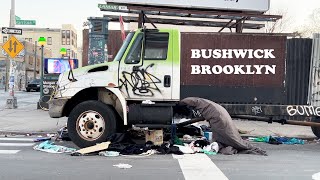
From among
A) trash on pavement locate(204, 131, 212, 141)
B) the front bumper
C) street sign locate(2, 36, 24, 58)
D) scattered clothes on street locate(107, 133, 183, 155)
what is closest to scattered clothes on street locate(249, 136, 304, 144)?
trash on pavement locate(204, 131, 212, 141)

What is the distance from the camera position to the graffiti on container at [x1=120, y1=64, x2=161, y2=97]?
29.0ft

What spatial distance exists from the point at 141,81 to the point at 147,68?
30cm

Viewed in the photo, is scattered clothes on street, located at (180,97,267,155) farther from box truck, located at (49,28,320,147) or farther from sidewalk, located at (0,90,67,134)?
sidewalk, located at (0,90,67,134)

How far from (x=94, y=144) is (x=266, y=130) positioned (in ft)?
19.8

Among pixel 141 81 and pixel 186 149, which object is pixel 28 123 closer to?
pixel 141 81

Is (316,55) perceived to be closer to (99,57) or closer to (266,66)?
(266,66)

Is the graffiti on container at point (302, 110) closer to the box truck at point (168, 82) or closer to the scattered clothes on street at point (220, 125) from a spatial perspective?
the box truck at point (168, 82)

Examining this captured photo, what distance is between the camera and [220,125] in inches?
342

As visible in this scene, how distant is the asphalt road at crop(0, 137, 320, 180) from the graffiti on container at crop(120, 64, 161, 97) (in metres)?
1.42

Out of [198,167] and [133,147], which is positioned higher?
[133,147]

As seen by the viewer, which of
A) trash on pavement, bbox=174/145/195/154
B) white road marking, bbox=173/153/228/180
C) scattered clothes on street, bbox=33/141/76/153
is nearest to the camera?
white road marking, bbox=173/153/228/180

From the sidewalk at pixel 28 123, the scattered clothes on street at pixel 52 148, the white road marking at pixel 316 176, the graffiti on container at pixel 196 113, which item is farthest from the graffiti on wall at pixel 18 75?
the white road marking at pixel 316 176

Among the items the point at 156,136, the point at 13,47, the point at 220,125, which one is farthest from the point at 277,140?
the point at 13,47

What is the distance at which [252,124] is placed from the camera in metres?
14.1
